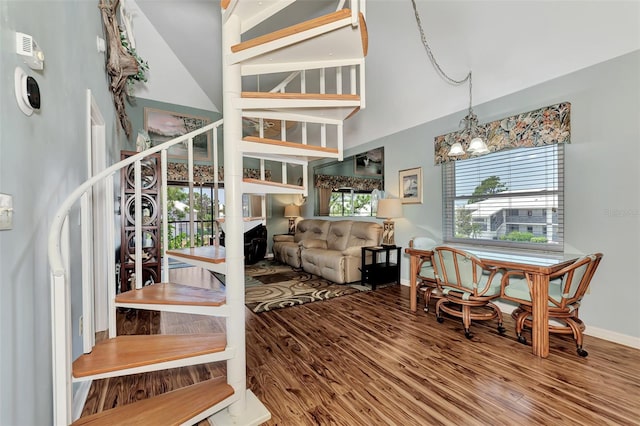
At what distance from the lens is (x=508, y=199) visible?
3.12 meters

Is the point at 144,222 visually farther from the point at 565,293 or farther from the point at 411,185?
the point at 565,293

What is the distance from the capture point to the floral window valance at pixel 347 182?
4809 millimetres

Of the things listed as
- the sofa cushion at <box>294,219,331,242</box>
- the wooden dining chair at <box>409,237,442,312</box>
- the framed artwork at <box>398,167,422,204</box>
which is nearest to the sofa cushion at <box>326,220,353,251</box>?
the sofa cushion at <box>294,219,331,242</box>

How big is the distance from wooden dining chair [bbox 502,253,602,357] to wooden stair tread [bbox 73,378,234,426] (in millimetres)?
2382

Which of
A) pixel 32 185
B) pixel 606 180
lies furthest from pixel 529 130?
pixel 32 185

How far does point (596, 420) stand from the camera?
1.50 meters

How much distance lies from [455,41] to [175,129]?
5718 millimetres

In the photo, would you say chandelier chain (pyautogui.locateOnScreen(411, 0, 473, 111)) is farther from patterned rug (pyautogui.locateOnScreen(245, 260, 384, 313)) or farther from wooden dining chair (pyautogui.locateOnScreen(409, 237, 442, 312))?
patterned rug (pyautogui.locateOnScreen(245, 260, 384, 313))

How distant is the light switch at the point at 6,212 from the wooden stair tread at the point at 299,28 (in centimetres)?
113

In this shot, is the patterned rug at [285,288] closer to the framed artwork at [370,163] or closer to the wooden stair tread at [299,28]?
the framed artwork at [370,163]

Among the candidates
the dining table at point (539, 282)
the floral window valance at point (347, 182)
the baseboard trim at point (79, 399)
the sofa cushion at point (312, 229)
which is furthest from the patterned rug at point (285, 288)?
the dining table at point (539, 282)

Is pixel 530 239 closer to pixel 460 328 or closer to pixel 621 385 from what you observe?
pixel 460 328

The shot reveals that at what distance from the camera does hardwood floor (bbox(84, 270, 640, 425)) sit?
1556mm

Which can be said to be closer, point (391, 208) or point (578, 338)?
point (578, 338)
